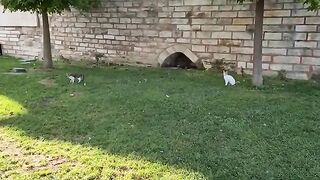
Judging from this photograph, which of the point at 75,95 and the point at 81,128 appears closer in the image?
the point at 81,128

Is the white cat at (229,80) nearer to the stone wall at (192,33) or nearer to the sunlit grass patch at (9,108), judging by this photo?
the stone wall at (192,33)

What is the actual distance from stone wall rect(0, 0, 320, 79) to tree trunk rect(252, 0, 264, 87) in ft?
2.36

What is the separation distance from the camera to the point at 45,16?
7074 mm

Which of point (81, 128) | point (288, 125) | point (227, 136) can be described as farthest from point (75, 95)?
point (288, 125)

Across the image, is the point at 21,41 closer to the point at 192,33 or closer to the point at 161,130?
the point at 192,33

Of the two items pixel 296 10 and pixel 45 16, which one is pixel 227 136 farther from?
pixel 45 16

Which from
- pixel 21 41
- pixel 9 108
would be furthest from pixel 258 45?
→ pixel 21 41

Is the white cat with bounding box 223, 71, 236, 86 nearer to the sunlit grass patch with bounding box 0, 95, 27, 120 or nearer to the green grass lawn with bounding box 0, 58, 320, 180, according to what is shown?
the green grass lawn with bounding box 0, 58, 320, 180

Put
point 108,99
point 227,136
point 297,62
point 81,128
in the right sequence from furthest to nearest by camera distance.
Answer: point 297,62 < point 108,99 < point 81,128 < point 227,136

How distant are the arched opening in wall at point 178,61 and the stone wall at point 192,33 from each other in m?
0.12

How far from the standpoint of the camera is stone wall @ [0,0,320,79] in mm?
5578

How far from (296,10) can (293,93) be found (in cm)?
144

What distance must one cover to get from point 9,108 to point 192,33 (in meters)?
3.61

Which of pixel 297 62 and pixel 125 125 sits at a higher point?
pixel 297 62
